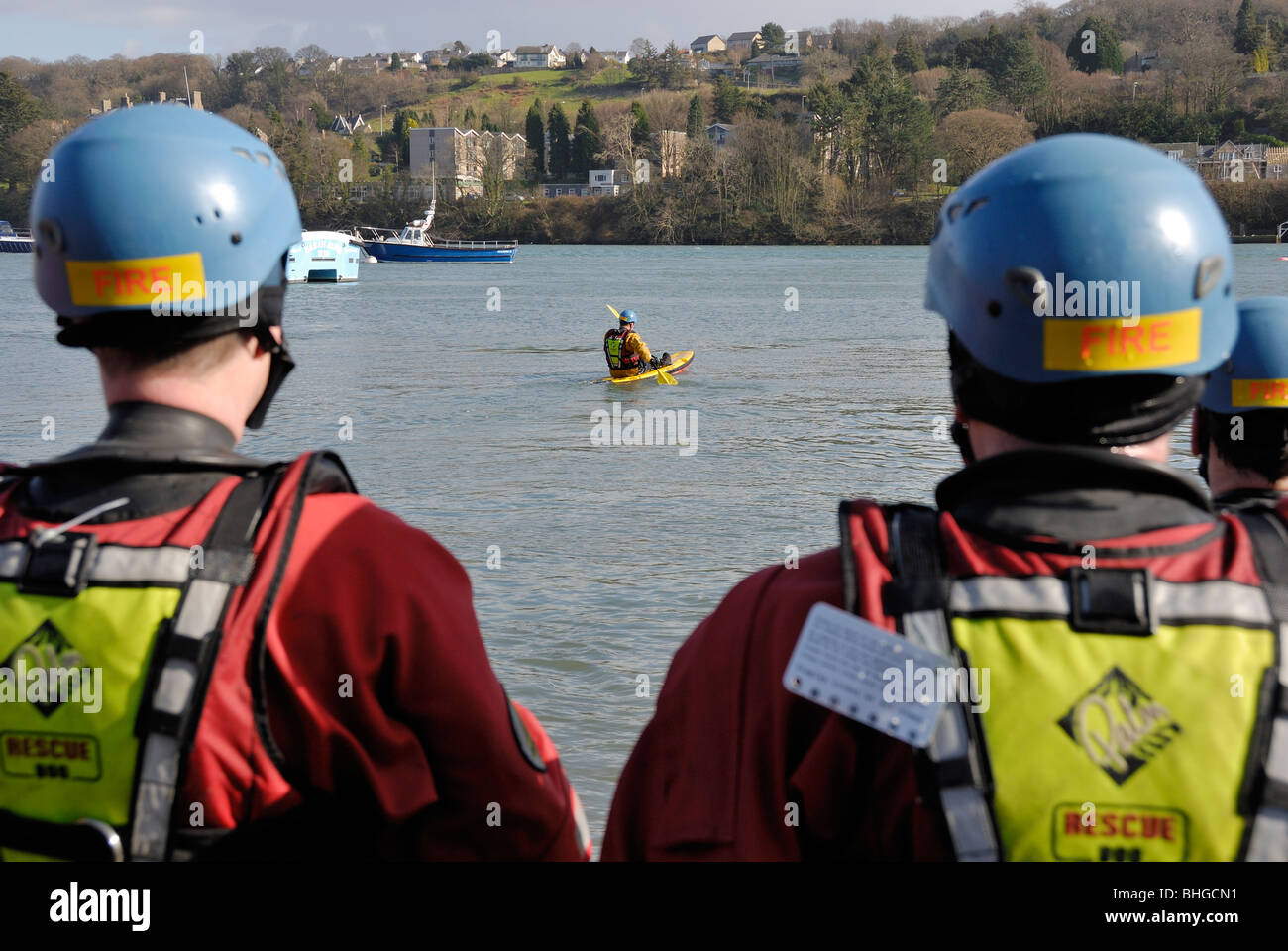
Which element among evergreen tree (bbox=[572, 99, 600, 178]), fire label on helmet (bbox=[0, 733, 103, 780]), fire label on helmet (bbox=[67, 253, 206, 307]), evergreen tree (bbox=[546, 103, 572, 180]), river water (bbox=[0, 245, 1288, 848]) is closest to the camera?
fire label on helmet (bbox=[0, 733, 103, 780])

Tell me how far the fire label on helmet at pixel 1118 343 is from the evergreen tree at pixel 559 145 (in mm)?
156984

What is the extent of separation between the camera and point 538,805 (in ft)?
7.10

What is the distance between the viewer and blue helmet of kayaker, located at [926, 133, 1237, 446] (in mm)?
1835

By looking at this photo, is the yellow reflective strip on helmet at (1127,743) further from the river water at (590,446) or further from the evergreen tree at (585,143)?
the evergreen tree at (585,143)

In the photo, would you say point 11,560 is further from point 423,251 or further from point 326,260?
point 423,251

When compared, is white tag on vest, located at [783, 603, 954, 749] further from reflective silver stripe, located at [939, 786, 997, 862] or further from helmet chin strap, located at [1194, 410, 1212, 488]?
helmet chin strap, located at [1194, 410, 1212, 488]

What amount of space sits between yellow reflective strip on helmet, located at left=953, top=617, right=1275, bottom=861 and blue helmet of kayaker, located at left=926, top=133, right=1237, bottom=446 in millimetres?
321

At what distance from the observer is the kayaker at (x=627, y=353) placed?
72.9 feet

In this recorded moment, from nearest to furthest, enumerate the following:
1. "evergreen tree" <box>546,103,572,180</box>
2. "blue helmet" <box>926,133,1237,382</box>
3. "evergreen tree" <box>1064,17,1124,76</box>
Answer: "blue helmet" <box>926,133,1237,382</box>, "evergreen tree" <box>1064,17,1124,76</box>, "evergreen tree" <box>546,103,572,180</box>

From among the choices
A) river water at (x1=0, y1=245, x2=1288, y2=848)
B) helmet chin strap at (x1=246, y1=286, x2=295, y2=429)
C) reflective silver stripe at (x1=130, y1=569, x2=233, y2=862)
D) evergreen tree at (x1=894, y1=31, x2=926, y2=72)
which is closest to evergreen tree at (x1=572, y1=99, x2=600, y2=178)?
evergreen tree at (x1=894, y1=31, x2=926, y2=72)

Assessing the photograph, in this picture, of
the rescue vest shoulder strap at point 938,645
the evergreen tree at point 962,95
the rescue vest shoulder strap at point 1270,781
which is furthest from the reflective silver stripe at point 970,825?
the evergreen tree at point 962,95

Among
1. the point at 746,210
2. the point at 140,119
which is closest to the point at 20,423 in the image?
the point at 140,119

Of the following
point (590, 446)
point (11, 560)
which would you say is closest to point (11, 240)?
point (590, 446)
